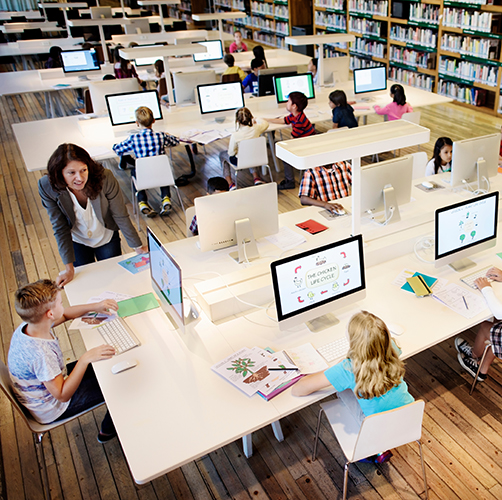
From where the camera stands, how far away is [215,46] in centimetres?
846

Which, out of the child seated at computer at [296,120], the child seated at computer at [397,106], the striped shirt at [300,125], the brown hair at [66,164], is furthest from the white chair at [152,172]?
the child seated at computer at [397,106]

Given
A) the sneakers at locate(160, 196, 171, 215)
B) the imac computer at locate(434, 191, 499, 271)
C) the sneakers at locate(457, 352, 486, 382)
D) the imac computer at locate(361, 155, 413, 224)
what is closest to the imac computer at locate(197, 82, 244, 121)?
the sneakers at locate(160, 196, 171, 215)

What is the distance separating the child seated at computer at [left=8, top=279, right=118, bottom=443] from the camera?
209cm

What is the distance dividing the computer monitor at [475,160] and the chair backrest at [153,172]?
2.45m

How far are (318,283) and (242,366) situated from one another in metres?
0.53

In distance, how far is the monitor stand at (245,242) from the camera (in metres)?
2.91

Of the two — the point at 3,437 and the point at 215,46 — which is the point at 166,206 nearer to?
the point at 3,437

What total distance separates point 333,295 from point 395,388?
0.56m

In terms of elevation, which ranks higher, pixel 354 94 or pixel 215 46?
pixel 215 46

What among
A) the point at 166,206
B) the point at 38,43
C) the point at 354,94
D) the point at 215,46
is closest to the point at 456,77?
the point at 354,94

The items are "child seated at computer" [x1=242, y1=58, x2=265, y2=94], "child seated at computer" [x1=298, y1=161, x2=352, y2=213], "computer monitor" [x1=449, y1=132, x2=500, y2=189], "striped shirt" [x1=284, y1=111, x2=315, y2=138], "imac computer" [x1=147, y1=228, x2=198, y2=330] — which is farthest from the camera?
"child seated at computer" [x1=242, y1=58, x2=265, y2=94]

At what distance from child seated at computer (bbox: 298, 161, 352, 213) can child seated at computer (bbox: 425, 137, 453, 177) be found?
79 centimetres

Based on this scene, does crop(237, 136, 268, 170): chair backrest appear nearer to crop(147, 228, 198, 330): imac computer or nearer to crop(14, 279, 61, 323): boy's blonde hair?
crop(147, 228, 198, 330): imac computer

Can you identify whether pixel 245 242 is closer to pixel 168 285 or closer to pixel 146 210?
pixel 168 285
